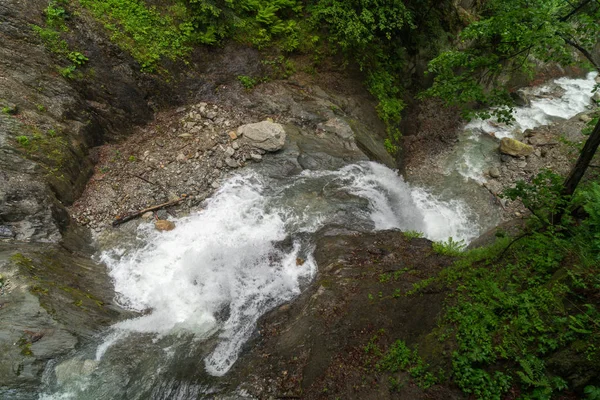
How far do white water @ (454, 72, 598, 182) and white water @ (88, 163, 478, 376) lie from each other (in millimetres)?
4323

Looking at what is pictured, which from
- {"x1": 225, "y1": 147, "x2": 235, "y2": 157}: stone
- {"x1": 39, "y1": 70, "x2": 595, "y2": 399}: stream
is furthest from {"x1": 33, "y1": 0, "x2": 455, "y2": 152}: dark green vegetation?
{"x1": 39, "y1": 70, "x2": 595, "y2": 399}: stream

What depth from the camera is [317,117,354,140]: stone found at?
11.8 meters

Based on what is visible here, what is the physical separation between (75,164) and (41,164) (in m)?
0.85

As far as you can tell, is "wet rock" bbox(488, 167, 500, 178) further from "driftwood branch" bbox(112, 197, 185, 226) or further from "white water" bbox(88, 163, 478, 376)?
"driftwood branch" bbox(112, 197, 185, 226)

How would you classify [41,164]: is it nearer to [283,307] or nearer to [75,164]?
[75,164]

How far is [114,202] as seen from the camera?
8898 millimetres

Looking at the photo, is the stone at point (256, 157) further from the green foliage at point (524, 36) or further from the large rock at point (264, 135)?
the green foliage at point (524, 36)

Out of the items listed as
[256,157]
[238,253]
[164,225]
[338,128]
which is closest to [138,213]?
[164,225]

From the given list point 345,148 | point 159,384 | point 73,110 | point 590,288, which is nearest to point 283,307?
point 159,384

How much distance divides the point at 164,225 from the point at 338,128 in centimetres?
672

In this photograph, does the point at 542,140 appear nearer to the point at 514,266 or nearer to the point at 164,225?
the point at 514,266

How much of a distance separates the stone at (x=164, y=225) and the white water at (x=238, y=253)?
131mm

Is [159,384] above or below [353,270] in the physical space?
above

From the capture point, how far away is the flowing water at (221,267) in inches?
235
